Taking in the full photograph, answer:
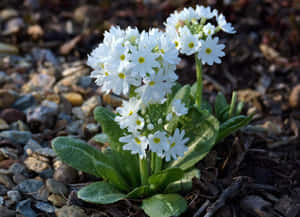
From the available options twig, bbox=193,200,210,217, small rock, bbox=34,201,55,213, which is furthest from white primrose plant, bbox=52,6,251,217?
small rock, bbox=34,201,55,213

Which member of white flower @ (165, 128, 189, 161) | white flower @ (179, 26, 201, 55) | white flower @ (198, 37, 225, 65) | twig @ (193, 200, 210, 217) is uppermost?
white flower @ (179, 26, 201, 55)

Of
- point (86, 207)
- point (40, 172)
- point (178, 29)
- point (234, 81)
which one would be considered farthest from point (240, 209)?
point (234, 81)

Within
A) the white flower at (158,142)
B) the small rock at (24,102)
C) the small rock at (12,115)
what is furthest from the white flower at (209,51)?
the small rock at (24,102)

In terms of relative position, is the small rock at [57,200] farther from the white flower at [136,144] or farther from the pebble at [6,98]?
the pebble at [6,98]

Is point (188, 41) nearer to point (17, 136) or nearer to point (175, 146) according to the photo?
point (175, 146)

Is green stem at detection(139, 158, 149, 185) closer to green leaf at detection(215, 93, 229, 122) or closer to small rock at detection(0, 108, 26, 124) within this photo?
green leaf at detection(215, 93, 229, 122)

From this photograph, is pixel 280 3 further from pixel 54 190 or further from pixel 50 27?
pixel 54 190
